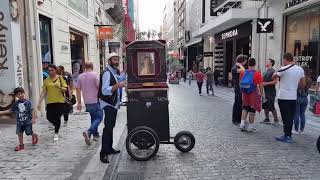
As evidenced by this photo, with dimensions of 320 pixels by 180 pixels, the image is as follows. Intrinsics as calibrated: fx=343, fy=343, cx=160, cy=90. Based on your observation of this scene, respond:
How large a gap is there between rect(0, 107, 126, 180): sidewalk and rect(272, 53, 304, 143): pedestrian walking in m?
3.47

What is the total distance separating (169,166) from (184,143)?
34.1 inches

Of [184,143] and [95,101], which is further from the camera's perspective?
[95,101]

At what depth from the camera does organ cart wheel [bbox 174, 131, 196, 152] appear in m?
6.16

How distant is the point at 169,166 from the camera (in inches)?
214

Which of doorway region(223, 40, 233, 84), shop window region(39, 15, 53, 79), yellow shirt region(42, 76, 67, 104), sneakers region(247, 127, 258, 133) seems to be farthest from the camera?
doorway region(223, 40, 233, 84)

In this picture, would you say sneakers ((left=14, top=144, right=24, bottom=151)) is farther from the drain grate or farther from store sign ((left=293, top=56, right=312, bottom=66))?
store sign ((left=293, top=56, right=312, bottom=66))

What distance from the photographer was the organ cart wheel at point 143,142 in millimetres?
5750

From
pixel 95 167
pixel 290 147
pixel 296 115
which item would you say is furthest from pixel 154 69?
pixel 296 115

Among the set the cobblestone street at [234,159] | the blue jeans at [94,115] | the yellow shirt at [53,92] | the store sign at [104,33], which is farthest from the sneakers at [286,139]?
the store sign at [104,33]

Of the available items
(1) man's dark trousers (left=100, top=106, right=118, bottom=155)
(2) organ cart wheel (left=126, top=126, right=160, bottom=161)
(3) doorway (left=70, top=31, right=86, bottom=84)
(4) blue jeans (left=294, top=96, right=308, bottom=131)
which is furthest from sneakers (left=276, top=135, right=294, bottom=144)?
(3) doorway (left=70, top=31, right=86, bottom=84)

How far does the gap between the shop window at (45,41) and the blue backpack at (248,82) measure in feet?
20.5

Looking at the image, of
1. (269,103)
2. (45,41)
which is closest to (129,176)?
(269,103)

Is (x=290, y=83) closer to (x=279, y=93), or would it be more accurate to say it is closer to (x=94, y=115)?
(x=279, y=93)

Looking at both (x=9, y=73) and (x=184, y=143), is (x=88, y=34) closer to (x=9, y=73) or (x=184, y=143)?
(x=9, y=73)
